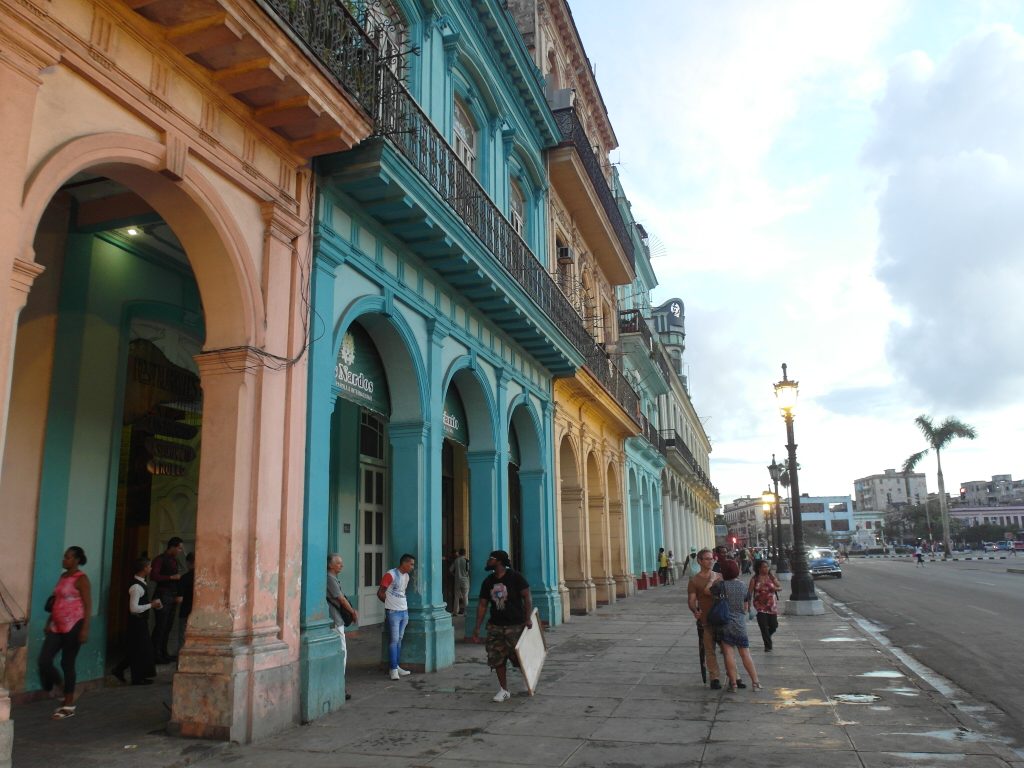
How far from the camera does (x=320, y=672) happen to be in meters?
7.30

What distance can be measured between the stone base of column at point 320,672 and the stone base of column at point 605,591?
14.2m

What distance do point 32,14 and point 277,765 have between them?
207 inches

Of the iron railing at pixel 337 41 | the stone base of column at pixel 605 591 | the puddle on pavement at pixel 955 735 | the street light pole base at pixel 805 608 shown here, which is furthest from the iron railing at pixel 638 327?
the puddle on pavement at pixel 955 735

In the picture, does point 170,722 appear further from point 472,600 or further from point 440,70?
point 440,70

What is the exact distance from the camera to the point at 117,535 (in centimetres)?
934

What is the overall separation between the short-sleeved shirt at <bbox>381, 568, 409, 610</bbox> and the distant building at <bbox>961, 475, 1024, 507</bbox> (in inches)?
6505

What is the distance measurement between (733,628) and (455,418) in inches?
231

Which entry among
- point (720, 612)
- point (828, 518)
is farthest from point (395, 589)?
point (828, 518)

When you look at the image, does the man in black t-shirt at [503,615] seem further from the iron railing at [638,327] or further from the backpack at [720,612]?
the iron railing at [638,327]

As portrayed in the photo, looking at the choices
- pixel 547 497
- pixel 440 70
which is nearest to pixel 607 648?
pixel 547 497

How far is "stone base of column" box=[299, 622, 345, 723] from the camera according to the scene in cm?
705

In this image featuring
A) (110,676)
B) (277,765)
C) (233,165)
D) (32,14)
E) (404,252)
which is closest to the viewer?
(32,14)

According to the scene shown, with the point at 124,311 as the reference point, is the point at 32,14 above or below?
above

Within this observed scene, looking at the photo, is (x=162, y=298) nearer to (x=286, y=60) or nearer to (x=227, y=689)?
(x=286, y=60)
